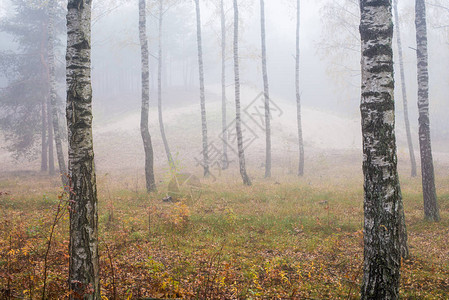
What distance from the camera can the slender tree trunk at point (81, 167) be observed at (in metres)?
3.89

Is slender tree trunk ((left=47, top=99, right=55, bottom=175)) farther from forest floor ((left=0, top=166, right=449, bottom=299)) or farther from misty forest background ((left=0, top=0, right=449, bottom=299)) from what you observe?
forest floor ((left=0, top=166, right=449, bottom=299))

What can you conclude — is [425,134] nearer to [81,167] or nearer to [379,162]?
[379,162]

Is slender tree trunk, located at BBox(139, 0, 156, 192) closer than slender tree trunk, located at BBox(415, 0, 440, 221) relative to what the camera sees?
No

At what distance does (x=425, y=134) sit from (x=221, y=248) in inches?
312

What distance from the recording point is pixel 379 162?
4.10 meters

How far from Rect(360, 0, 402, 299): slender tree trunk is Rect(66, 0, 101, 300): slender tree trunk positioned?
3.88 metres

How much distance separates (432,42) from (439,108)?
12.8 meters

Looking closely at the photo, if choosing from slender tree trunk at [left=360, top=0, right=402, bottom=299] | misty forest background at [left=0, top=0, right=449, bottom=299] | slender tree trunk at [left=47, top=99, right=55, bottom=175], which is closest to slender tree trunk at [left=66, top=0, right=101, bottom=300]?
misty forest background at [left=0, top=0, right=449, bottom=299]

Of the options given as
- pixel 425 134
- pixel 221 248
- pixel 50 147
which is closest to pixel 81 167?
pixel 221 248

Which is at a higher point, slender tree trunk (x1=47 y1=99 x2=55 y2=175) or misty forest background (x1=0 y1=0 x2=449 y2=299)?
slender tree trunk (x1=47 y1=99 x2=55 y2=175)

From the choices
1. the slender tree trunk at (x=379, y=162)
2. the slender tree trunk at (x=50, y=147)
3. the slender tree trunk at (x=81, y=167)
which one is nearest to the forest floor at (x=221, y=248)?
the slender tree trunk at (x=81, y=167)

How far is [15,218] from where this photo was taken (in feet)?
27.9

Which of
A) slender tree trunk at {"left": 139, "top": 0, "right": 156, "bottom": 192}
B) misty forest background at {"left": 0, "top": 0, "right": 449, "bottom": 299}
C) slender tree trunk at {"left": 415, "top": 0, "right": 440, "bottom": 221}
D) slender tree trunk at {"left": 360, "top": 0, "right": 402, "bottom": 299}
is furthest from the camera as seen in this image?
slender tree trunk at {"left": 139, "top": 0, "right": 156, "bottom": 192}

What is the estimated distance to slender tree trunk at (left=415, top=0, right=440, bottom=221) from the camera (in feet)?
29.1
